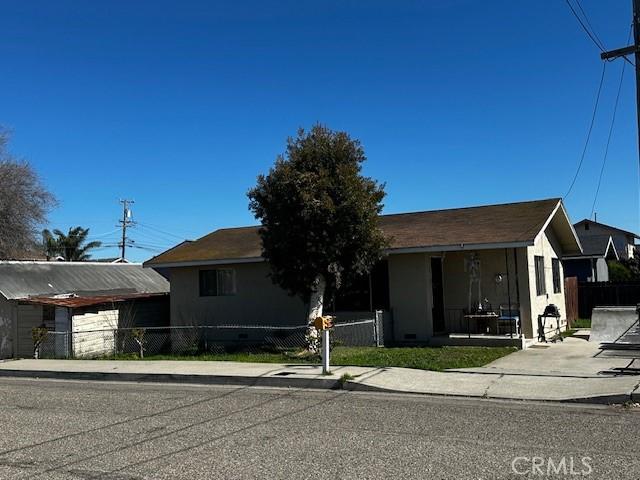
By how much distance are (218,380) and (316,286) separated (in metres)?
4.60

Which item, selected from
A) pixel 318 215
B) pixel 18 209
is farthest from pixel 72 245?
pixel 318 215

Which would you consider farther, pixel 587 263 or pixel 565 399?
pixel 587 263

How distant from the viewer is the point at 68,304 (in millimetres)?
18203

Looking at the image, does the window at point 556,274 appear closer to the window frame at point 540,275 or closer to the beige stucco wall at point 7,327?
the window frame at point 540,275

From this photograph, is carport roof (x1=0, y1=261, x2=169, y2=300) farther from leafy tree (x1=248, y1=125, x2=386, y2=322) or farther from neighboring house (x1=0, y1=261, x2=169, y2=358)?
leafy tree (x1=248, y1=125, x2=386, y2=322)

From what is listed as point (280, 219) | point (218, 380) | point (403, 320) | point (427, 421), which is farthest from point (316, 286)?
point (427, 421)

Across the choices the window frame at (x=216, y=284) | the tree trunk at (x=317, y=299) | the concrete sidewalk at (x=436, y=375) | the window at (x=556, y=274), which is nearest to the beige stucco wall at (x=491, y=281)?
the concrete sidewalk at (x=436, y=375)

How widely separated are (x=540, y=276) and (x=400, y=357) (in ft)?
23.1

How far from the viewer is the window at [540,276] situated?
18070mm

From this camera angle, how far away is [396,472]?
5.61 metres

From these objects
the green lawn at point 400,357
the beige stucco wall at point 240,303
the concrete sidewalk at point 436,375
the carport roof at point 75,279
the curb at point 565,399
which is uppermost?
the carport roof at point 75,279

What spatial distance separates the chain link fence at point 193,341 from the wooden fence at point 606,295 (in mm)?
12267

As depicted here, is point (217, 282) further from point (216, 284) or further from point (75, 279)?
point (75, 279)

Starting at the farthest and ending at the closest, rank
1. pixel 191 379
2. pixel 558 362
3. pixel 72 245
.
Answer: pixel 72 245 → pixel 558 362 → pixel 191 379
